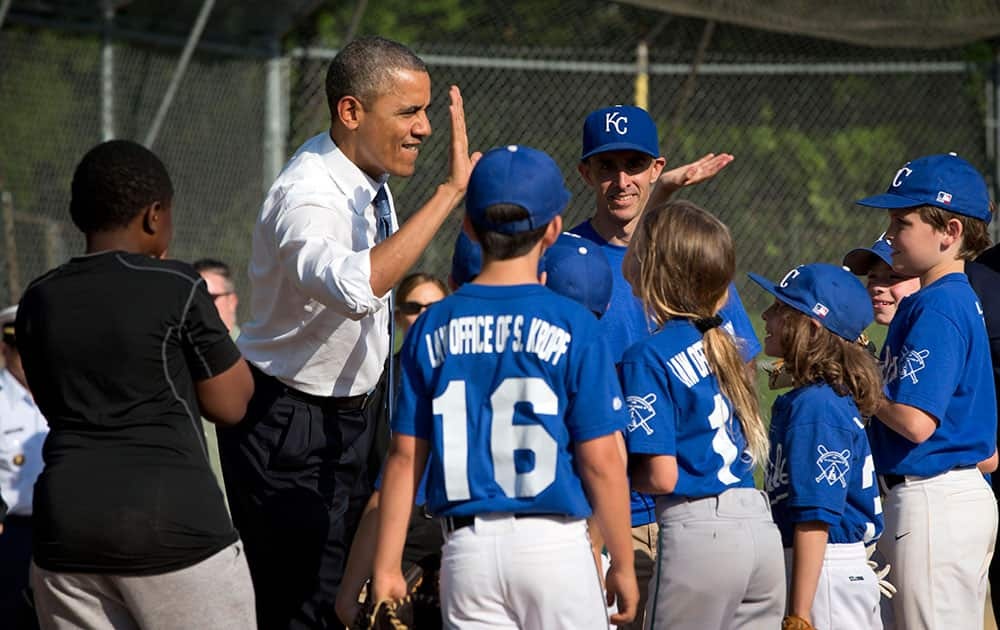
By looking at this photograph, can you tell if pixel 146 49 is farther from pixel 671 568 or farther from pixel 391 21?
pixel 671 568

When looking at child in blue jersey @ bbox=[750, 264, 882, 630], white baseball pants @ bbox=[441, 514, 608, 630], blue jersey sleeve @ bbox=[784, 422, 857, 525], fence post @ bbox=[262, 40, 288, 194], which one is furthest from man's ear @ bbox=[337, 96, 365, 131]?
fence post @ bbox=[262, 40, 288, 194]

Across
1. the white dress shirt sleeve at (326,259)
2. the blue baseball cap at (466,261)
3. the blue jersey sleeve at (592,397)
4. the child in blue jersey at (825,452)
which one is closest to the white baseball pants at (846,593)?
the child in blue jersey at (825,452)

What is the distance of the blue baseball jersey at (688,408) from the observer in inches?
129

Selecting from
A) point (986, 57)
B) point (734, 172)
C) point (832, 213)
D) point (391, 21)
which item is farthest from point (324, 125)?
point (986, 57)

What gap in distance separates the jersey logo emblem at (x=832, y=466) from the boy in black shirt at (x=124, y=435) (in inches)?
64.2

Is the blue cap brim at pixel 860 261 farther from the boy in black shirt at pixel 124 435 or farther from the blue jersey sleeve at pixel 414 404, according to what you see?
the boy in black shirt at pixel 124 435

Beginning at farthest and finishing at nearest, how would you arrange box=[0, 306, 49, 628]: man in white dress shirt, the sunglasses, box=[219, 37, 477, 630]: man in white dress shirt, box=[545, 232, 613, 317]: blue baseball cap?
the sunglasses, box=[0, 306, 49, 628]: man in white dress shirt, box=[219, 37, 477, 630]: man in white dress shirt, box=[545, 232, 613, 317]: blue baseball cap

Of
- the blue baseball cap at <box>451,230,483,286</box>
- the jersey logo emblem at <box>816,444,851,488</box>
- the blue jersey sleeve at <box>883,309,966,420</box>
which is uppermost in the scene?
the blue baseball cap at <box>451,230,483,286</box>

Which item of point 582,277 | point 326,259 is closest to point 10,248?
point 326,259

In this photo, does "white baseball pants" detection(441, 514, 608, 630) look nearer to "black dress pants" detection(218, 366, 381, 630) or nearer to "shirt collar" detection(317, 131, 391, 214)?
"black dress pants" detection(218, 366, 381, 630)

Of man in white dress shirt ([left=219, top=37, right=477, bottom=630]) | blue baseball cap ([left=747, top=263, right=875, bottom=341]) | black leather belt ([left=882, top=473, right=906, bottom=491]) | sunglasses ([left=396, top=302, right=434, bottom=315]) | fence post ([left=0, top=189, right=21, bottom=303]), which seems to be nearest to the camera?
blue baseball cap ([left=747, top=263, right=875, bottom=341])

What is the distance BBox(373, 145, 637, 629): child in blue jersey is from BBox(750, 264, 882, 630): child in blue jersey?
0.81 meters

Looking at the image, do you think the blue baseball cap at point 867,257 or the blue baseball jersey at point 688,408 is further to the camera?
the blue baseball cap at point 867,257

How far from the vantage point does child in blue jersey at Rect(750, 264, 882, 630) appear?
354 cm
